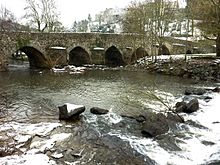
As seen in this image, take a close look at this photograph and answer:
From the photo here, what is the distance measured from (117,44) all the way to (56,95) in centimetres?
2070

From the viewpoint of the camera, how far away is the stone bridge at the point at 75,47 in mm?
26867

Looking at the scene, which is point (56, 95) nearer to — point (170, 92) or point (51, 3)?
point (170, 92)

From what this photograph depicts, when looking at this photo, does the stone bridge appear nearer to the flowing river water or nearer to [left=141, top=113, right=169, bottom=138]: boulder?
the flowing river water

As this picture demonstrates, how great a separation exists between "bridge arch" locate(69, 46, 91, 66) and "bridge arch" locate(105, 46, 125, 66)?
3.08 metres

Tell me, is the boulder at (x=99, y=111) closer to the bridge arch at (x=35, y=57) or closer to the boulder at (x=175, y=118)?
the boulder at (x=175, y=118)

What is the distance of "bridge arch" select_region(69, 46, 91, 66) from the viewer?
34.6 metres

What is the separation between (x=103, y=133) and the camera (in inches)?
400

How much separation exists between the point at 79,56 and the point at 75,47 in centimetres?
320

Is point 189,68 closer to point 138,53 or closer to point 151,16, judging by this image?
point 151,16

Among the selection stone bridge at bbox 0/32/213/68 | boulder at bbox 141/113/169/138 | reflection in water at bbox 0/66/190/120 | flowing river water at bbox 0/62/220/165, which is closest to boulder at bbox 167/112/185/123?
flowing river water at bbox 0/62/220/165

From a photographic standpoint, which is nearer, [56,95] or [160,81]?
[56,95]

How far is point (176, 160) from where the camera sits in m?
8.14

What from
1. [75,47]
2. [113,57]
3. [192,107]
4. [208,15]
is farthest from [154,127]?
[113,57]

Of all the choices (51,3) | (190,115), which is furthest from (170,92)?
(51,3)
